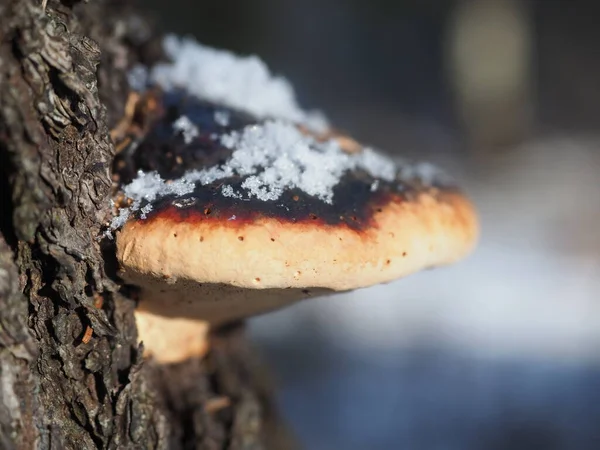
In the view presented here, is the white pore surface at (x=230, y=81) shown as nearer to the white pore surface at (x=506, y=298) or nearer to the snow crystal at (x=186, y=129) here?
the snow crystal at (x=186, y=129)

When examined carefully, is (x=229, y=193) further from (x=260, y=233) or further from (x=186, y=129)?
(x=186, y=129)

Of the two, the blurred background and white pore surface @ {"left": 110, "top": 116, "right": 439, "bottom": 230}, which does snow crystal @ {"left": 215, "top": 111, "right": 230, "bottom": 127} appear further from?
the blurred background

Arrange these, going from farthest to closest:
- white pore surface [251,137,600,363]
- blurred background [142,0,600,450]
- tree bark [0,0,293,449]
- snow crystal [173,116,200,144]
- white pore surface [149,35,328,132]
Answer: white pore surface [251,137,600,363] → blurred background [142,0,600,450] → white pore surface [149,35,328,132] → snow crystal [173,116,200,144] → tree bark [0,0,293,449]

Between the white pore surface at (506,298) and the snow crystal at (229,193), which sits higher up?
the white pore surface at (506,298)

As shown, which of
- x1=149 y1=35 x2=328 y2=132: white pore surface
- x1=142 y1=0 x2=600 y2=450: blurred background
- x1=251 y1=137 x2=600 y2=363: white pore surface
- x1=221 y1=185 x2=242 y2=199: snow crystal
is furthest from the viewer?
x1=251 y1=137 x2=600 y2=363: white pore surface

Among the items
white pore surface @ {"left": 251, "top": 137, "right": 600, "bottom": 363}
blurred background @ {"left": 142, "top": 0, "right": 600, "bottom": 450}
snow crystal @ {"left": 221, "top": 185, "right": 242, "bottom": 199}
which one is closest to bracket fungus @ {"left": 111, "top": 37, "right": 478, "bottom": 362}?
snow crystal @ {"left": 221, "top": 185, "right": 242, "bottom": 199}

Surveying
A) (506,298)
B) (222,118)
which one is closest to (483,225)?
(506,298)

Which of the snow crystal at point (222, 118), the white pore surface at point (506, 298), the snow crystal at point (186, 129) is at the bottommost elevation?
the snow crystal at point (186, 129)

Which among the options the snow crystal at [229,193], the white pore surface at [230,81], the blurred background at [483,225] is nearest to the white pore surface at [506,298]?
the blurred background at [483,225]
